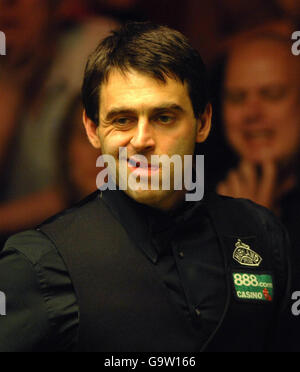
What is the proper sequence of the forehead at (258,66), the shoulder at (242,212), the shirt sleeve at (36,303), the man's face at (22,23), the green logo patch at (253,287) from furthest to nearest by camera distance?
the forehead at (258,66)
the man's face at (22,23)
the shoulder at (242,212)
the green logo patch at (253,287)
the shirt sleeve at (36,303)

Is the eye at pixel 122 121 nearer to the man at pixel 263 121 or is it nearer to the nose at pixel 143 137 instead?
the nose at pixel 143 137

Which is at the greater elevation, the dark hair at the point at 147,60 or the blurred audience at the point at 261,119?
the dark hair at the point at 147,60

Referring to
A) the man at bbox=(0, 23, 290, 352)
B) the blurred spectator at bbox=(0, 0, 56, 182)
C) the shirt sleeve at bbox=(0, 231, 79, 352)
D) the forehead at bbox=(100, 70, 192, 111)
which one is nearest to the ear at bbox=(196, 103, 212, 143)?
the man at bbox=(0, 23, 290, 352)

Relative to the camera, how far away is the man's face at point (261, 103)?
2016 mm

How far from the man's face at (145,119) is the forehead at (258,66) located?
699 mm

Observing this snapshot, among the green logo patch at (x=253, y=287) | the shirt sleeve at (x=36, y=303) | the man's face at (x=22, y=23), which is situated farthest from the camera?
the man's face at (x=22, y=23)

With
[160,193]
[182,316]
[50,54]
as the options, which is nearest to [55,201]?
[50,54]

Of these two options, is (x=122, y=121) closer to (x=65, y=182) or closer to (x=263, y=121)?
(x=65, y=182)

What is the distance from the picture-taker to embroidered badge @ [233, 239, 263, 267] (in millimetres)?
1449

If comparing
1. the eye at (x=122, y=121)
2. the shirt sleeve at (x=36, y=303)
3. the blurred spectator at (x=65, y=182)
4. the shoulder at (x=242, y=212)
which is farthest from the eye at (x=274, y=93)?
the shirt sleeve at (x=36, y=303)

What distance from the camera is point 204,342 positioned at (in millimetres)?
1303

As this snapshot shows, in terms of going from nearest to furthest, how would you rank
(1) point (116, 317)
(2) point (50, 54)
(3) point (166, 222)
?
1. (1) point (116, 317)
2. (3) point (166, 222)
3. (2) point (50, 54)

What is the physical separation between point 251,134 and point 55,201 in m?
0.74

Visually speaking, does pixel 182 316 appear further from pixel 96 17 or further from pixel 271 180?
pixel 96 17
